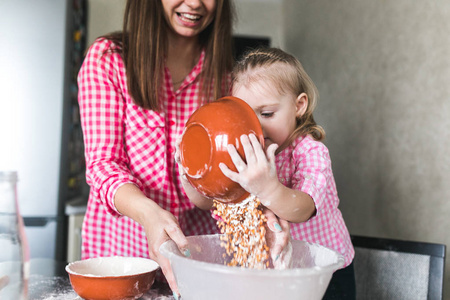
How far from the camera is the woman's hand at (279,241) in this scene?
841mm

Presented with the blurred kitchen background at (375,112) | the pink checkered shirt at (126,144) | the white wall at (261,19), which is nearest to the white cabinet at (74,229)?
the blurred kitchen background at (375,112)

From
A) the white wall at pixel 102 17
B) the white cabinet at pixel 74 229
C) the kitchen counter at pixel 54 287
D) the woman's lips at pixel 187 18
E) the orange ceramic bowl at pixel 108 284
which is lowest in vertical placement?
the white cabinet at pixel 74 229

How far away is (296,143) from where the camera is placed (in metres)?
1.08

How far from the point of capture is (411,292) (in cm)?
118

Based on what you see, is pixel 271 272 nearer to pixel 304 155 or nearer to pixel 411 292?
pixel 304 155

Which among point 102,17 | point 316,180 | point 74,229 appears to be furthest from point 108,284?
point 102,17

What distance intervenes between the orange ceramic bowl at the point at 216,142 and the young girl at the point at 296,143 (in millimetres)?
125

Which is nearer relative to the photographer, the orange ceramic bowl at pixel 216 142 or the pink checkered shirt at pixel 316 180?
the orange ceramic bowl at pixel 216 142

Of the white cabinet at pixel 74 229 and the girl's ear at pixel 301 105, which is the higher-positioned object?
the girl's ear at pixel 301 105

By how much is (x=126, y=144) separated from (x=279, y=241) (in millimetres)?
585

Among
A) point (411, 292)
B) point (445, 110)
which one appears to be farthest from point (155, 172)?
point (445, 110)

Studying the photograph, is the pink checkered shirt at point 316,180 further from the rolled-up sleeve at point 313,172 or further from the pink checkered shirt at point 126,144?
the pink checkered shirt at point 126,144

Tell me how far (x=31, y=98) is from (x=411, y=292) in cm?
200

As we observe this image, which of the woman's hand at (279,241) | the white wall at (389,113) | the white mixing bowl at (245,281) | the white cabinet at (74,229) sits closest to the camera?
the white mixing bowl at (245,281)
